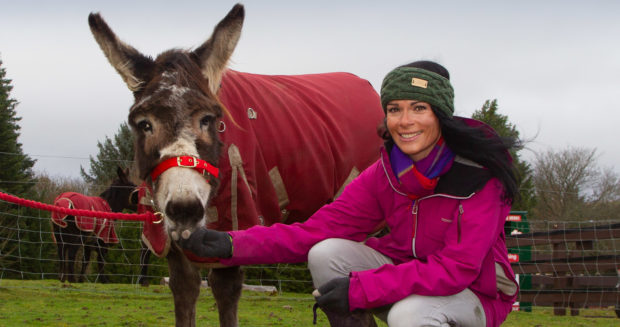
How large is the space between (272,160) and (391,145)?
121cm

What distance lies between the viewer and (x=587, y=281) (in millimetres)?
9047

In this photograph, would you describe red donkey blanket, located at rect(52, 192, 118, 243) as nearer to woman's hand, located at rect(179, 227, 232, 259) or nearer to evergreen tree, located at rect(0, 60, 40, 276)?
evergreen tree, located at rect(0, 60, 40, 276)

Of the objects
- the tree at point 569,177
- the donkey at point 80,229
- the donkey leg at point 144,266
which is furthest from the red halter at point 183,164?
the tree at point 569,177

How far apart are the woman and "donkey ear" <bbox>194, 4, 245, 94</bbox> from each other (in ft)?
3.29

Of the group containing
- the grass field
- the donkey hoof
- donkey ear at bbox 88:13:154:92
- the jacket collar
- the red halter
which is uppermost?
donkey ear at bbox 88:13:154:92

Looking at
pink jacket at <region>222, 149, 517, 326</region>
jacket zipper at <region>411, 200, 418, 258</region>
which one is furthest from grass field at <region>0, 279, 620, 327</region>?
jacket zipper at <region>411, 200, 418, 258</region>

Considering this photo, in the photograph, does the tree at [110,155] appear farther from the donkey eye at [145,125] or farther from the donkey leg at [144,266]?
the donkey eye at [145,125]

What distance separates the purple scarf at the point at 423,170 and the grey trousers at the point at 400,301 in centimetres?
38

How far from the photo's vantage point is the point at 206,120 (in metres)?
2.75

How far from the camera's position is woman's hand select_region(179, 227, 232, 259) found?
2.38m

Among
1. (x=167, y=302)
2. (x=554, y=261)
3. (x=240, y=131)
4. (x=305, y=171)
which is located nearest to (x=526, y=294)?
(x=554, y=261)

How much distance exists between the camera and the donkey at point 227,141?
2.57 meters

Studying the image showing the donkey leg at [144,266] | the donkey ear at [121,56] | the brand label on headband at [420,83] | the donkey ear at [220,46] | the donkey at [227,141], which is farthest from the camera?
the donkey leg at [144,266]

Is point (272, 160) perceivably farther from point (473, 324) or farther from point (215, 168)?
point (473, 324)
